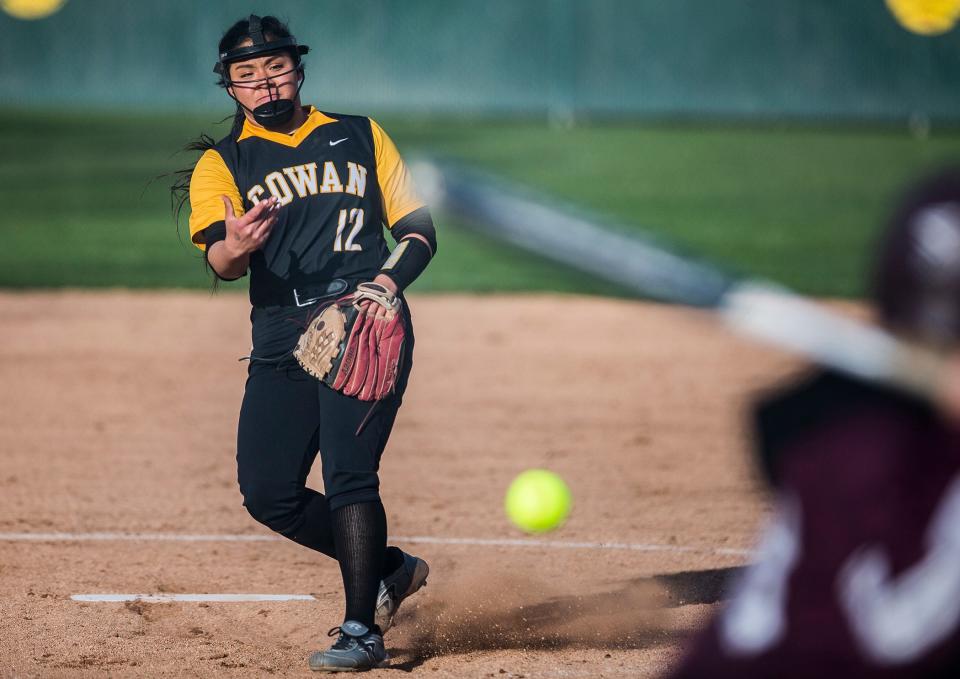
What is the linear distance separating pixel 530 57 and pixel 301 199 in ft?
69.4

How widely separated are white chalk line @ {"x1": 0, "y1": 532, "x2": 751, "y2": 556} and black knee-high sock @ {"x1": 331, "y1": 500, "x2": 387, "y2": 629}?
1603mm

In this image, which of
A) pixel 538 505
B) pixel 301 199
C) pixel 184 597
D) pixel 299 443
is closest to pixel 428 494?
pixel 538 505

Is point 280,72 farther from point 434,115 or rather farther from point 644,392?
point 434,115

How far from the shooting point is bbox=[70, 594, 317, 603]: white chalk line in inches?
207

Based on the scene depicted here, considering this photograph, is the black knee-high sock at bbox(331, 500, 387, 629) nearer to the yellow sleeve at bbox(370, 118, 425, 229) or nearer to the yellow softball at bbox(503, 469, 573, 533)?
the yellow sleeve at bbox(370, 118, 425, 229)

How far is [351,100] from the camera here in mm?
25812

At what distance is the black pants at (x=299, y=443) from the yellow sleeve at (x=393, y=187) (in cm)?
44

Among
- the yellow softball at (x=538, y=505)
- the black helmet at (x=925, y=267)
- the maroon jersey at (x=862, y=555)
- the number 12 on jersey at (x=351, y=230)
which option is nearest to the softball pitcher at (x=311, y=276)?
the number 12 on jersey at (x=351, y=230)

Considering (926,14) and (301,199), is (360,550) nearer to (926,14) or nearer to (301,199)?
(301,199)

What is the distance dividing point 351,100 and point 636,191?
893cm

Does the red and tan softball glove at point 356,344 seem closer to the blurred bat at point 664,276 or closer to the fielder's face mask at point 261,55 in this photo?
the fielder's face mask at point 261,55

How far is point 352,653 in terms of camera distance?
438cm

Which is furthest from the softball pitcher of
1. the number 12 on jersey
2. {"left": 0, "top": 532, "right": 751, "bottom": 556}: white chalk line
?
{"left": 0, "top": 532, "right": 751, "bottom": 556}: white chalk line

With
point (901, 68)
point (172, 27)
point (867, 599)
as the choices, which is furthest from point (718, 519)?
point (172, 27)
